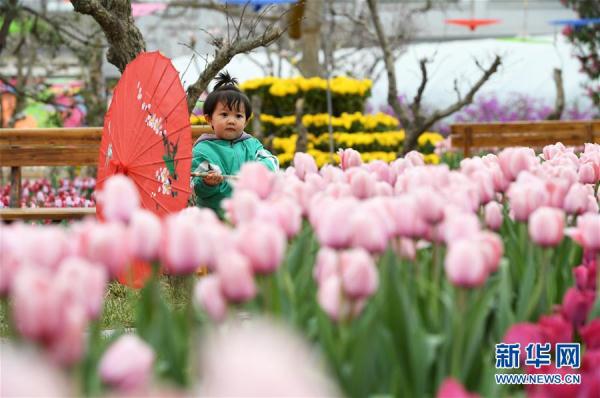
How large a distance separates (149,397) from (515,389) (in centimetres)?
119

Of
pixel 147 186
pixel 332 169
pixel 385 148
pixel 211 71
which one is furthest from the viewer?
pixel 385 148

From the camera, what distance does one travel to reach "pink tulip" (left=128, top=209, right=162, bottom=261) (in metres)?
1.95

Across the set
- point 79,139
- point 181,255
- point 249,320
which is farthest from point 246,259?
point 79,139

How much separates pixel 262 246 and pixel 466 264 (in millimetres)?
334

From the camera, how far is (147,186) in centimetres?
554

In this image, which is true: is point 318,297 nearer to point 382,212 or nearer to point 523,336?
point 382,212

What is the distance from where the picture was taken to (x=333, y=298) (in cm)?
190

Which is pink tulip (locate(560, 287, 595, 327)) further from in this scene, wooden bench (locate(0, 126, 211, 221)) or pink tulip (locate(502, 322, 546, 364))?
wooden bench (locate(0, 126, 211, 221))

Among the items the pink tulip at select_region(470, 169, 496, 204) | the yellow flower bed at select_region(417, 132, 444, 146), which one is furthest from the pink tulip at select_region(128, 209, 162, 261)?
the yellow flower bed at select_region(417, 132, 444, 146)

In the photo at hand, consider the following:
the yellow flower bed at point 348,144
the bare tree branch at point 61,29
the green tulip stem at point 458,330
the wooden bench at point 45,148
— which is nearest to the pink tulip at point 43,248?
the green tulip stem at point 458,330

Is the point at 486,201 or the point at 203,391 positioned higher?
the point at 486,201

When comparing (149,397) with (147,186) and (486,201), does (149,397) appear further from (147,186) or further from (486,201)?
(147,186)

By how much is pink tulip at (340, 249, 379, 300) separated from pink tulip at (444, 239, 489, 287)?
145 millimetres

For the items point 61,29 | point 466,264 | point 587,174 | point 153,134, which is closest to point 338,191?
point 466,264
